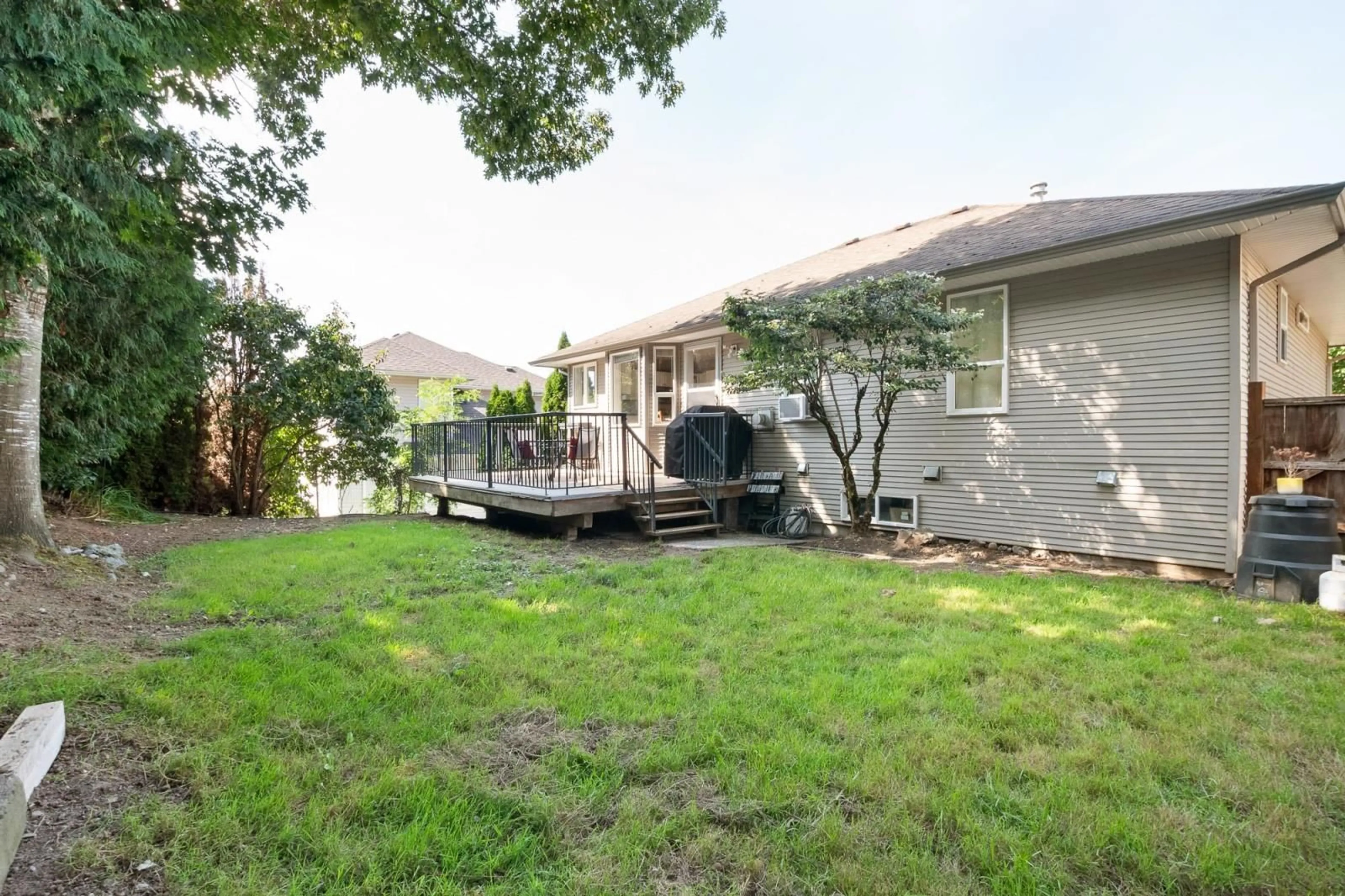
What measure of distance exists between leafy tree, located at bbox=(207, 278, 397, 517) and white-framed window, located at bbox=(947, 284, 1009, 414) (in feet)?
32.2

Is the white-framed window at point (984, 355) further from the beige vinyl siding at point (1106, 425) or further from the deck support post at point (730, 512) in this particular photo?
the deck support post at point (730, 512)

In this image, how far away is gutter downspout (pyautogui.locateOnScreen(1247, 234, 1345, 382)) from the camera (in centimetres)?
547

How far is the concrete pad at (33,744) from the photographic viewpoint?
5.91ft

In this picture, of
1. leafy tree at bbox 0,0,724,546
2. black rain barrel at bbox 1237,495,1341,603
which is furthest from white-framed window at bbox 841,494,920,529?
leafy tree at bbox 0,0,724,546

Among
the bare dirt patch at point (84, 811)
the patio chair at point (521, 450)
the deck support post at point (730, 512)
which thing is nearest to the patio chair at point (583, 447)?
the patio chair at point (521, 450)

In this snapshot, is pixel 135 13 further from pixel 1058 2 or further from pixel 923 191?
pixel 923 191

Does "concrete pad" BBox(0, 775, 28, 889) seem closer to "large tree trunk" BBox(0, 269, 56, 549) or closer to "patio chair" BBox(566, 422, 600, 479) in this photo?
"large tree trunk" BBox(0, 269, 56, 549)

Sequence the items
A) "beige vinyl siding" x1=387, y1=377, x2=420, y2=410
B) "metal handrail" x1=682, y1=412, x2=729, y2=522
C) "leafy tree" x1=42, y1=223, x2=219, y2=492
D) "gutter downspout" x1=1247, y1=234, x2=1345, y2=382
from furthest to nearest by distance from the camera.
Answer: "beige vinyl siding" x1=387, y1=377, x2=420, y2=410 < "metal handrail" x1=682, y1=412, x2=729, y2=522 < "leafy tree" x1=42, y1=223, x2=219, y2=492 < "gutter downspout" x1=1247, y1=234, x2=1345, y2=382

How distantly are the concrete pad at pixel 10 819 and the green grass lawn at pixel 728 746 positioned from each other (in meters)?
0.15

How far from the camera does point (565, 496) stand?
7.44 m

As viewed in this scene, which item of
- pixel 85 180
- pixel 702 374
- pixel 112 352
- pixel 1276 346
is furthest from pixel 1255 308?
pixel 112 352

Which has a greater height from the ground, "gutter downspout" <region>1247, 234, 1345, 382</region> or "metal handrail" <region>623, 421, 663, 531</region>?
"gutter downspout" <region>1247, 234, 1345, 382</region>

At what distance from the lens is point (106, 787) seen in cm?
198

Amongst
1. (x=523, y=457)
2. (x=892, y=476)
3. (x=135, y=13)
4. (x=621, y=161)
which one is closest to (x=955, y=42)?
(x=621, y=161)
